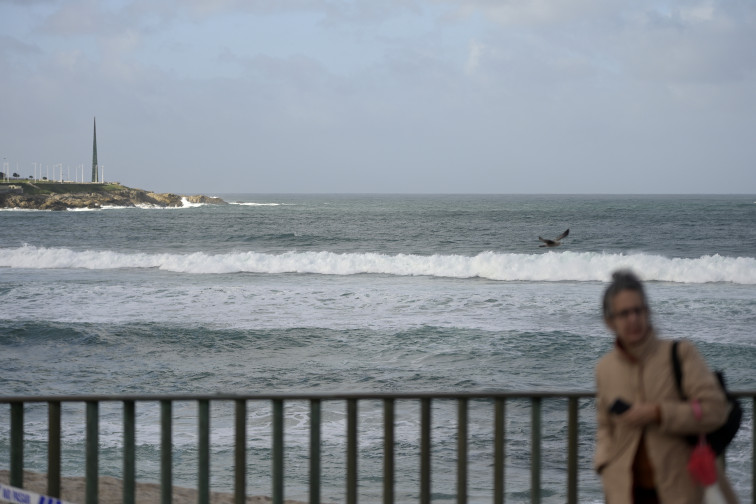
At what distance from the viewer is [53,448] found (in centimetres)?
338

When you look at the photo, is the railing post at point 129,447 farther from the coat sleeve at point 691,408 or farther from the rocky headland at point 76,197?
the rocky headland at point 76,197

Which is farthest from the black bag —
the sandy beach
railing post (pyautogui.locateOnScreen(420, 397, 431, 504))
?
the sandy beach

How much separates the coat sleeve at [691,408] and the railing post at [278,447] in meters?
1.58

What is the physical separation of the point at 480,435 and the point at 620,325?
6.33 meters

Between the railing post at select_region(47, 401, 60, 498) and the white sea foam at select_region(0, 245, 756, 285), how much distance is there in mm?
24061

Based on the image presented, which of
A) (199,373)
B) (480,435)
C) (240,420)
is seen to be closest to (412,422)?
(480,435)

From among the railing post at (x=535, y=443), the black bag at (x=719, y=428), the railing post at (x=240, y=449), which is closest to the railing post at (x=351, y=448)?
the railing post at (x=240, y=449)

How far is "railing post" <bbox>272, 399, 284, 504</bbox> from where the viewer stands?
10.3 ft

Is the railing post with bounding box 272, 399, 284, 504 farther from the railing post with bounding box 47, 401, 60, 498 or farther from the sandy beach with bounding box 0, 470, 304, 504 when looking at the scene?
the sandy beach with bounding box 0, 470, 304, 504

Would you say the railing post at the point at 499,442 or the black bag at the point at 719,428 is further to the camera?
the railing post at the point at 499,442

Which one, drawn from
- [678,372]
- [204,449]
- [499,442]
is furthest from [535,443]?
[204,449]

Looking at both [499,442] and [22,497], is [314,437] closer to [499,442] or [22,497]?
[499,442]

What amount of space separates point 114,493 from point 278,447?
322 cm

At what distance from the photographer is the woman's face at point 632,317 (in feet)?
7.42
